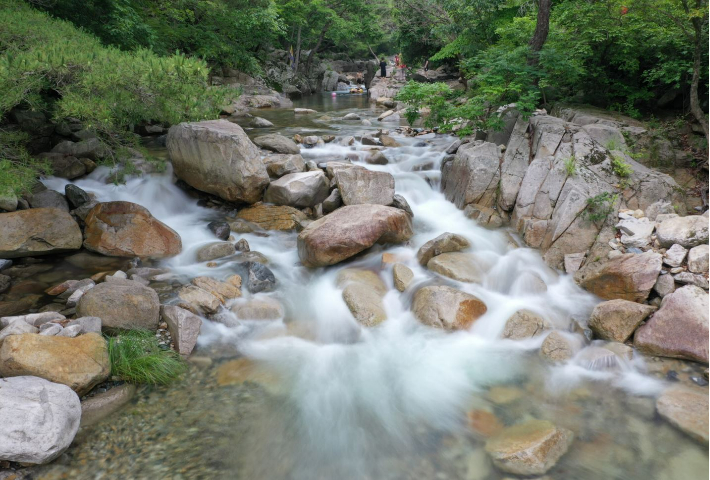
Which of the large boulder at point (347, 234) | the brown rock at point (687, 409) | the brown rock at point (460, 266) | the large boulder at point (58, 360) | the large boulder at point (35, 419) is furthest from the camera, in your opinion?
the large boulder at point (347, 234)

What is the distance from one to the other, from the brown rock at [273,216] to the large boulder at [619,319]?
542 centimetres

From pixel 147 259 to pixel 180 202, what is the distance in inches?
92.4

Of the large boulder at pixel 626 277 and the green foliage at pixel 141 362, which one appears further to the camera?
the large boulder at pixel 626 277

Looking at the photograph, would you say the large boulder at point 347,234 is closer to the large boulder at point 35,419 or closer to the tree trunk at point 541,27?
the large boulder at point 35,419

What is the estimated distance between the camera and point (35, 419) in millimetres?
3469

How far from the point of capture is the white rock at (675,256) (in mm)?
5574

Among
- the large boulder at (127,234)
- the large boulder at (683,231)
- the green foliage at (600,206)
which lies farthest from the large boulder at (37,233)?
the large boulder at (683,231)

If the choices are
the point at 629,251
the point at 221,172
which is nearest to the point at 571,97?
the point at 629,251

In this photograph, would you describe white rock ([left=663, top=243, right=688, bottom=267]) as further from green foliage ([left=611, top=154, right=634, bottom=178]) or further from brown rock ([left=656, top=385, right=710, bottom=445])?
green foliage ([left=611, top=154, right=634, bottom=178])

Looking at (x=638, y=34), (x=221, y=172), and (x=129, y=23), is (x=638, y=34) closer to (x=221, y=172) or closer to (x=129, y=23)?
(x=221, y=172)

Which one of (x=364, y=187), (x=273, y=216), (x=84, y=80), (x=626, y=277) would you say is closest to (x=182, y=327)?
(x=84, y=80)

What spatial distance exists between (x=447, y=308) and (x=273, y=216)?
169 inches

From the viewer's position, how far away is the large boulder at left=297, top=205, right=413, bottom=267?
694cm

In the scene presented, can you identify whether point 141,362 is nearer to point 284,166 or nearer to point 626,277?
point 284,166
